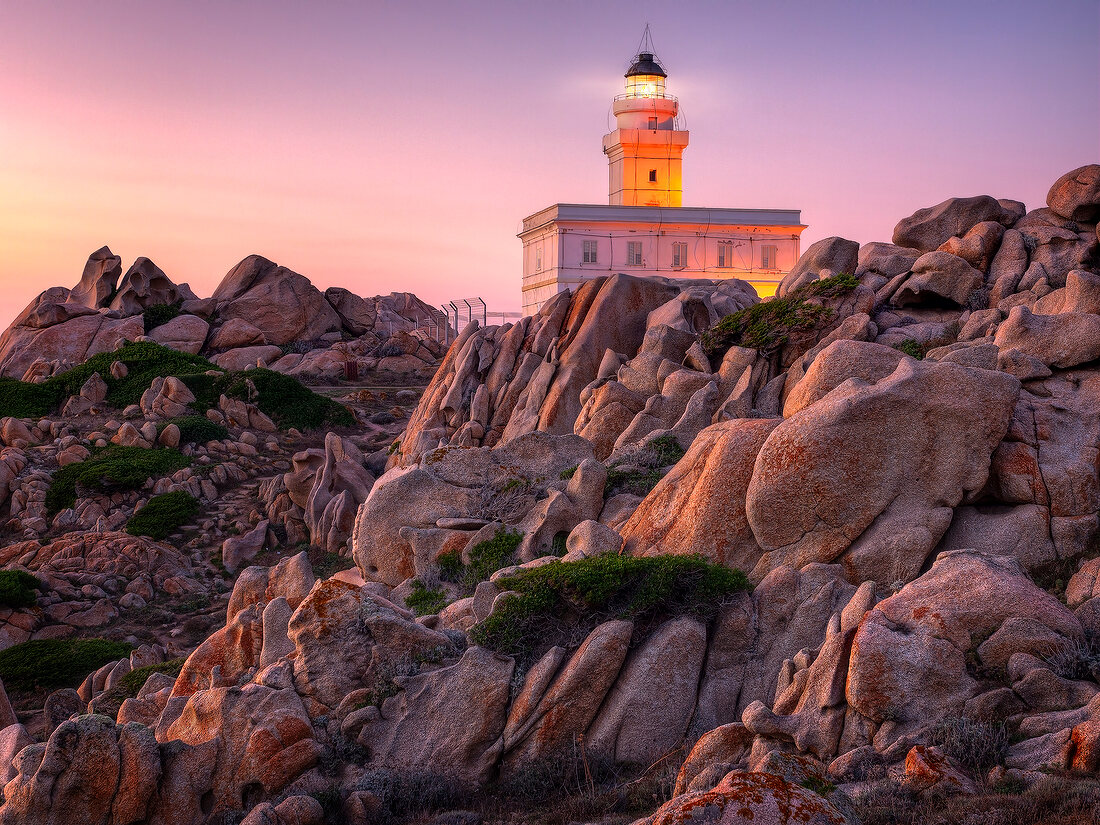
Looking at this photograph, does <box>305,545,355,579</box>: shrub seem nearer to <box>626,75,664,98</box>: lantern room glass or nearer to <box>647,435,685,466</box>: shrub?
<box>647,435,685,466</box>: shrub

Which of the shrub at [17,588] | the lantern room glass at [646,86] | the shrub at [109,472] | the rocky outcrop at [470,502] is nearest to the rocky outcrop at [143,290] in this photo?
the shrub at [109,472]

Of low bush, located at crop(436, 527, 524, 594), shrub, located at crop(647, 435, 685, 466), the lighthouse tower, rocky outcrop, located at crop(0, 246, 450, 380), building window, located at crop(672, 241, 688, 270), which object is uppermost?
the lighthouse tower

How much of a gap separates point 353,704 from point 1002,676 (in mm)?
8455

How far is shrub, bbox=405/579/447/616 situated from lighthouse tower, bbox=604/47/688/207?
59.3 meters

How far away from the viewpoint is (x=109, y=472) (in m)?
39.8

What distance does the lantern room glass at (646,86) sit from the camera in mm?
80562

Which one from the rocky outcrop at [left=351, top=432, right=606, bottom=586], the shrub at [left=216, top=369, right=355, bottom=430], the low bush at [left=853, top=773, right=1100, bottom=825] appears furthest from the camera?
the shrub at [left=216, top=369, right=355, bottom=430]

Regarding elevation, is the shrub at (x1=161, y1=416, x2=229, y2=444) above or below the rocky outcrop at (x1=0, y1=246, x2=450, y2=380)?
below

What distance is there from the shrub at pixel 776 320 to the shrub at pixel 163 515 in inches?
844

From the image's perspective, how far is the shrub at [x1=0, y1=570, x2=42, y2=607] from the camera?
29781 millimetres

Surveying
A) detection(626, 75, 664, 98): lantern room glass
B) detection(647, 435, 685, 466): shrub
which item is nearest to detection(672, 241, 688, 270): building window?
detection(626, 75, 664, 98): lantern room glass

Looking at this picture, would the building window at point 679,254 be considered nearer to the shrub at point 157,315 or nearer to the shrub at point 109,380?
the shrub at point 109,380

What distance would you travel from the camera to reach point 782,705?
42.1ft

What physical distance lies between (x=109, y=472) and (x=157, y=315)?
1065 inches
